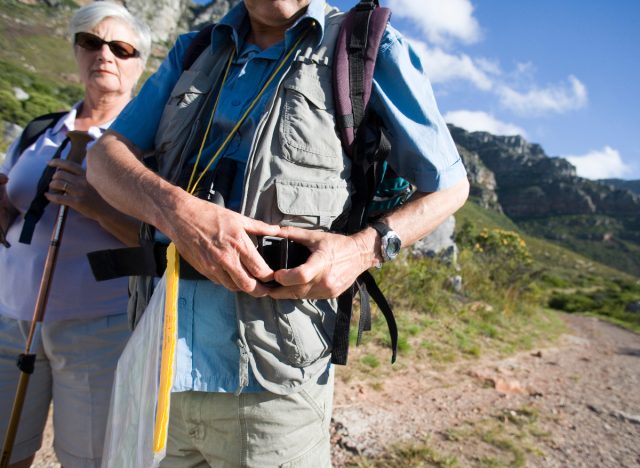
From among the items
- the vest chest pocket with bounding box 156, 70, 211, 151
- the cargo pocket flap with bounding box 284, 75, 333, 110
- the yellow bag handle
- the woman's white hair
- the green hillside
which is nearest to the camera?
the yellow bag handle

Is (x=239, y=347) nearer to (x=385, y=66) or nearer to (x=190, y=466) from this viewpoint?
(x=190, y=466)

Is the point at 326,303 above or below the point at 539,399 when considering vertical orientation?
above

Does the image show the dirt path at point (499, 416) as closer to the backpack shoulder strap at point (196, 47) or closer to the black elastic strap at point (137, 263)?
the black elastic strap at point (137, 263)

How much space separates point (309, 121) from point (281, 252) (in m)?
0.38

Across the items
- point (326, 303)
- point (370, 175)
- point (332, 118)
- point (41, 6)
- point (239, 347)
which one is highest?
point (41, 6)

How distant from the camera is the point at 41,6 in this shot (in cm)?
6631

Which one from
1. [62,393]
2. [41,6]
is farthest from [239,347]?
[41,6]

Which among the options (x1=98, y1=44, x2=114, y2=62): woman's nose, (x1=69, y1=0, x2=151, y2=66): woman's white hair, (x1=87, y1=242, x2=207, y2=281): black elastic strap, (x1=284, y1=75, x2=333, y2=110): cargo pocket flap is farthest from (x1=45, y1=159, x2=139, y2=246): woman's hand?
(x1=284, y1=75, x2=333, y2=110): cargo pocket flap

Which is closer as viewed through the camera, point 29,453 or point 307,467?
point 307,467

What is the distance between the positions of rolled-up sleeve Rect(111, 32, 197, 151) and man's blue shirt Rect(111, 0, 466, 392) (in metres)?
0.26

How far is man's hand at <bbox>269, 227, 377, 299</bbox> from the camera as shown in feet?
3.28

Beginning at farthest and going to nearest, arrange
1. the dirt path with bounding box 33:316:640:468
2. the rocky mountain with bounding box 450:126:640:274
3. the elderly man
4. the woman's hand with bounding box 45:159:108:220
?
the rocky mountain with bounding box 450:126:640:274 → the dirt path with bounding box 33:316:640:468 → the woman's hand with bounding box 45:159:108:220 → the elderly man

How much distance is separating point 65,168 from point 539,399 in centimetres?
455

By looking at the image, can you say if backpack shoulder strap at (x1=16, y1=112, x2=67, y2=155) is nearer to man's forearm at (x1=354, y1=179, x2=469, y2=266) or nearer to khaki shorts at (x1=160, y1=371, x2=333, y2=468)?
khaki shorts at (x1=160, y1=371, x2=333, y2=468)
